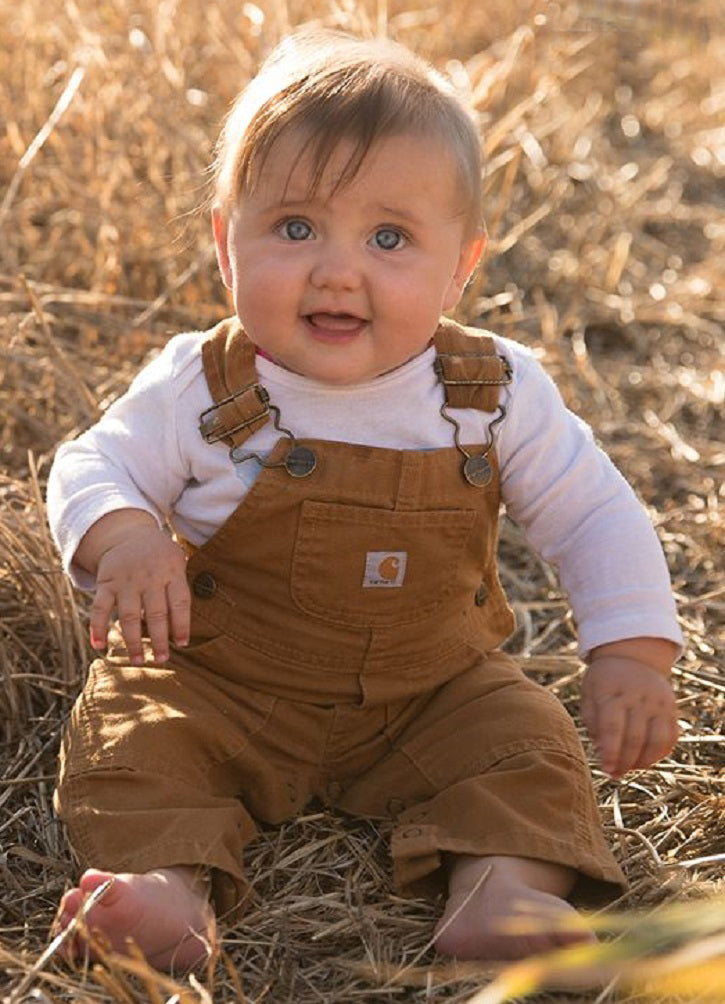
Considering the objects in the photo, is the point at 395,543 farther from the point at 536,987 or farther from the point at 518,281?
the point at 518,281

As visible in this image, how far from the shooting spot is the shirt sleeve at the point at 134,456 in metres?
2.01

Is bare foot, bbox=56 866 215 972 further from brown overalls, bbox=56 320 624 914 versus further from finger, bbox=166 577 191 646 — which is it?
finger, bbox=166 577 191 646

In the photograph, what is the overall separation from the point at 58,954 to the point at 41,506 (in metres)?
0.81

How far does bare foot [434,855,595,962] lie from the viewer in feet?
5.65

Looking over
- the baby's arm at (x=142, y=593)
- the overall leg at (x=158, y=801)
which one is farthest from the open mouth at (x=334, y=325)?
the overall leg at (x=158, y=801)

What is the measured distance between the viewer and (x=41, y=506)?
2.36m

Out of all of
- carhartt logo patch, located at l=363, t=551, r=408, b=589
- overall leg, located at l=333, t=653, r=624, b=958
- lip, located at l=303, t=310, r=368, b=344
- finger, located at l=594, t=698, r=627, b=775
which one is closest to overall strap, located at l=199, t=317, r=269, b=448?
lip, located at l=303, t=310, r=368, b=344

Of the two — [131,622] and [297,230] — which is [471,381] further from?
[131,622]

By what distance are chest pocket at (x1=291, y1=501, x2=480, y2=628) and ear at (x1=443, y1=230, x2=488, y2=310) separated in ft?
0.93

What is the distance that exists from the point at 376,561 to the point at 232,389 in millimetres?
291

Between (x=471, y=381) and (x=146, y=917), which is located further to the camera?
(x=471, y=381)

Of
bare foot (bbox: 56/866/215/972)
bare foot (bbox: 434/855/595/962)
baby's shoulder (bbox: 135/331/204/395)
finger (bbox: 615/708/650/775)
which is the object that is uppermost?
baby's shoulder (bbox: 135/331/204/395)

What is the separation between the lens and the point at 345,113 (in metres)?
1.89

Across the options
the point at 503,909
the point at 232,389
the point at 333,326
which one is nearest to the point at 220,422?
the point at 232,389
